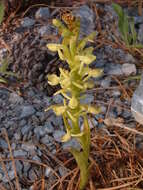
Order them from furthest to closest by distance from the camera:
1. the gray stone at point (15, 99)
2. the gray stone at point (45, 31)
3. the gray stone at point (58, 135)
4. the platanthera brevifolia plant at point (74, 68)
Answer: the gray stone at point (45, 31)
the gray stone at point (15, 99)
the gray stone at point (58, 135)
the platanthera brevifolia plant at point (74, 68)

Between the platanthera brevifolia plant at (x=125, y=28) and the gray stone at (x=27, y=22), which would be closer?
the platanthera brevifolia plant at (x=125, y=28)

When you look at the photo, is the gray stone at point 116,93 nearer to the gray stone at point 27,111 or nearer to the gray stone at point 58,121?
the gray stone at point 58,121

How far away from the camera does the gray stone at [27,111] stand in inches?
65.8

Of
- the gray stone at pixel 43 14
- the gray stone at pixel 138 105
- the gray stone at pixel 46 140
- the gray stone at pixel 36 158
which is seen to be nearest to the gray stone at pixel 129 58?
the gray stone at pixel 138 105

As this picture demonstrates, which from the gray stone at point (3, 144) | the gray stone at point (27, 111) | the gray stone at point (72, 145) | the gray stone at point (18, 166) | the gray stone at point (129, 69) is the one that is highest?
the gray stone at point (129, 69)

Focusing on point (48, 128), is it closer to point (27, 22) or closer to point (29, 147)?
point (29, 147)

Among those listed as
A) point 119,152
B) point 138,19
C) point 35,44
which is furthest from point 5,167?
point 138,19

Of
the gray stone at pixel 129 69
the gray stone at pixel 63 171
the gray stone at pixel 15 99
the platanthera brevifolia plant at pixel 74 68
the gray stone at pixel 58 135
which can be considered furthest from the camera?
the gray stone at pixel 129 69

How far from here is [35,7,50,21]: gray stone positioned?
2.09m

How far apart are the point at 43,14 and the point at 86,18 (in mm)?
259

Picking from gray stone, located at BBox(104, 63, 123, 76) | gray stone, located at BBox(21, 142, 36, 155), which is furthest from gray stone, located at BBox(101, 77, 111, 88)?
gray stone, located at BBox(21, 142, 36, 155)

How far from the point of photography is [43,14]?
6.88 ft

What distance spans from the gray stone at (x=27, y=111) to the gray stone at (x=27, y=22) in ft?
1.86

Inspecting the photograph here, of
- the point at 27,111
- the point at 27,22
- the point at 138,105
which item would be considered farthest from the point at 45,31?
the point at 138,105
